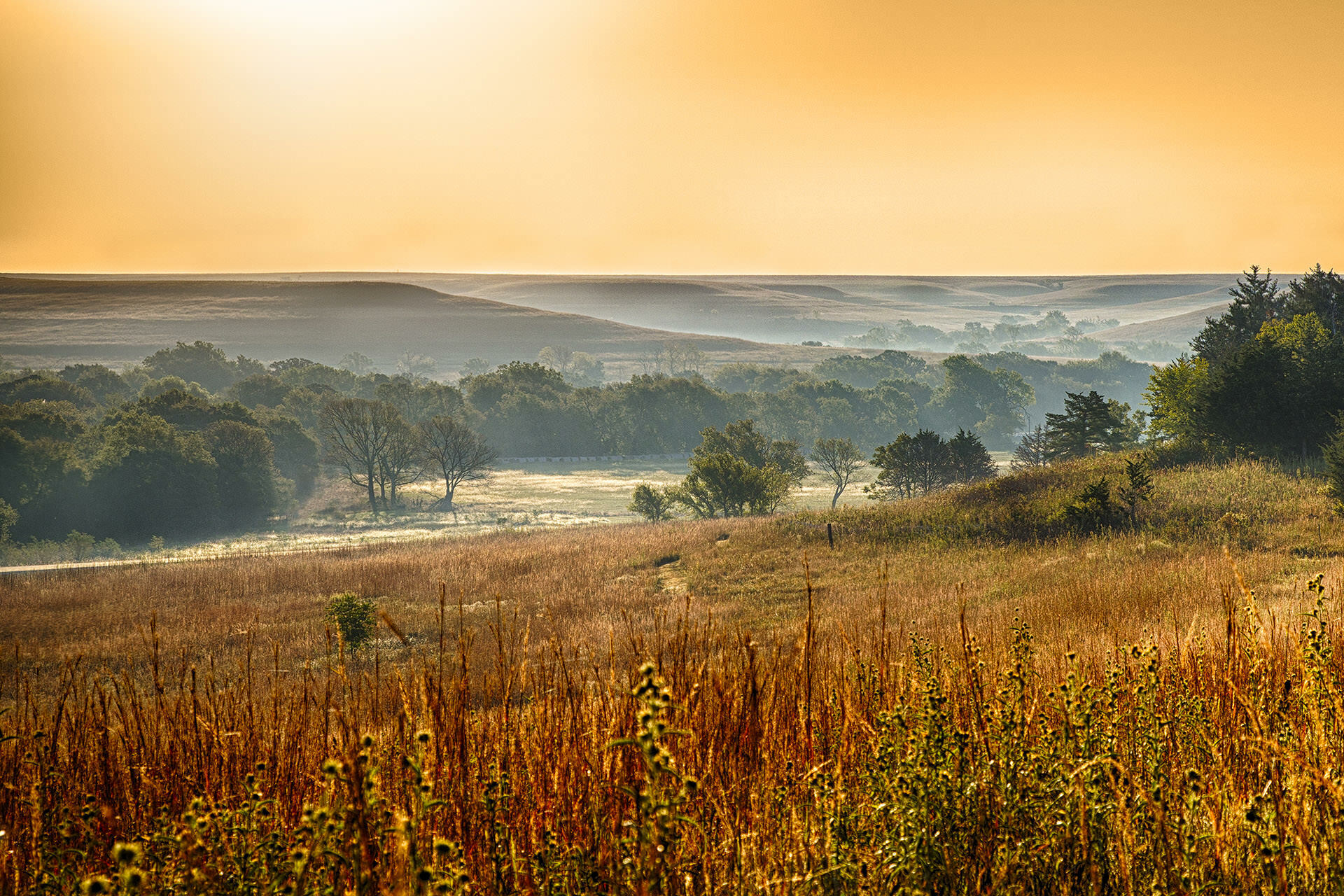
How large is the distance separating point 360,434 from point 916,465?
45.4 metres

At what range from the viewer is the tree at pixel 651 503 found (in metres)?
52.1

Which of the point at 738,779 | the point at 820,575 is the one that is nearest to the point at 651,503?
the point at 820,575

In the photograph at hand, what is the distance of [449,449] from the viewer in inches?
2790

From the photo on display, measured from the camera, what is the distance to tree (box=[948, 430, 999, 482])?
1975 inches

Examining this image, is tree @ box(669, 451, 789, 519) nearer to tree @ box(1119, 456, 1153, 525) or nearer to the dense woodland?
the dense woodland

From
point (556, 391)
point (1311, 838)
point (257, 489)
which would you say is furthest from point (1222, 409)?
point (556, 391)

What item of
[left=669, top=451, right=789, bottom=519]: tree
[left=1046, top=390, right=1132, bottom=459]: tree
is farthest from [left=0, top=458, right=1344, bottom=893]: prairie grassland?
[left=1046, top=390, right=1132, bottom=459]: tree

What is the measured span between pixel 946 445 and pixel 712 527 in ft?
72.6

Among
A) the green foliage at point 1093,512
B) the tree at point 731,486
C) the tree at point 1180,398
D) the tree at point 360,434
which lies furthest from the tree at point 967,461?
the tree at point 360,434

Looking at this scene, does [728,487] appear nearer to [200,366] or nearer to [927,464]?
[927,464]

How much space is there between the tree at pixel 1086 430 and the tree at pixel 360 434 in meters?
49.9

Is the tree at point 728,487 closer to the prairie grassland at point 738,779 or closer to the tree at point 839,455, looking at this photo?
the tree at point 839,455

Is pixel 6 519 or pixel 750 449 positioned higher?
pixel 750 449

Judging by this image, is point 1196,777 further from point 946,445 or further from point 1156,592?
point 946,445
